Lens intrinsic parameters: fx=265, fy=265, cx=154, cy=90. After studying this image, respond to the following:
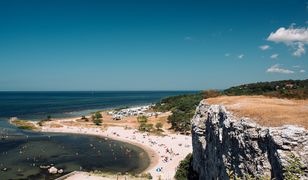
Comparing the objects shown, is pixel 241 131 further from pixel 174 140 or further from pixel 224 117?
pixel 174 140

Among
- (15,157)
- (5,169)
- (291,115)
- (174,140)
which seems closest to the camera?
(291,115)

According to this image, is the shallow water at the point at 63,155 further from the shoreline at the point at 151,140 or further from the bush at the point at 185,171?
→ the bush at the point at 185,171

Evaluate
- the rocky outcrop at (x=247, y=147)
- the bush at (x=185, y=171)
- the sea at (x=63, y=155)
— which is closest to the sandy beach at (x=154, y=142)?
the bush at (x=185, y=171)

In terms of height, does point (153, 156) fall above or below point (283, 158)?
below

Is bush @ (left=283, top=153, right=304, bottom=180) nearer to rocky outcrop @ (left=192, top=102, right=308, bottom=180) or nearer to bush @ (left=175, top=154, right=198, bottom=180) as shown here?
rocky outcrop @ (left=192, top=102, right=308, bottom=180)

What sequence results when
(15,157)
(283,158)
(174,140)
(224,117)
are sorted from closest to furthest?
(283,158)
(224,117)
(15,157)
(174,140)

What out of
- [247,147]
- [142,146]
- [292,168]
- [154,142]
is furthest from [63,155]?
[292,168]

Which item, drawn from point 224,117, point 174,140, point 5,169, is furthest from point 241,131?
point 174,140

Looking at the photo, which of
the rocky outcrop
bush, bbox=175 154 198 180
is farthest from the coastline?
the rocky outcrop
